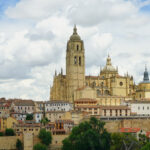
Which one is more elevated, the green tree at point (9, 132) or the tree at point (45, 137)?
the green tree at point (9, 132)

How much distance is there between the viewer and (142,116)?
251 ft

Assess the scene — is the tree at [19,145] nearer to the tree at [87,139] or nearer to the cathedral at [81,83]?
the tree at [87,139]

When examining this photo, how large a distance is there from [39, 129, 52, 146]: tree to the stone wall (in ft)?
13.1

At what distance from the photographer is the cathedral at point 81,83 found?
87438mm

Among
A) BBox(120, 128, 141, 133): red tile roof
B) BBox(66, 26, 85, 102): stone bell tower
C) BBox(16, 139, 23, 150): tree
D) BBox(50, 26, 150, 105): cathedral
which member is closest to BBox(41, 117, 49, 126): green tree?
BBox(16, 139, 23, 150): tree

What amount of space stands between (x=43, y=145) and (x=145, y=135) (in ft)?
48.7

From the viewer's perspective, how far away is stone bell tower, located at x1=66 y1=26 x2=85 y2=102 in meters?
88.4

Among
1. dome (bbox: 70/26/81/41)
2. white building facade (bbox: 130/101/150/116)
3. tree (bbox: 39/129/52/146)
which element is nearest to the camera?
tree (bbox: 39/129/52/146)

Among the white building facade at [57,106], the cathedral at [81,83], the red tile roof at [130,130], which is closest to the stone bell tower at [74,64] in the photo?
the cathedral at [81,83]

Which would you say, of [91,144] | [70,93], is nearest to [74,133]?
[91,144]

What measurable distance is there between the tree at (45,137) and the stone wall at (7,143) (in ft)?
13.1

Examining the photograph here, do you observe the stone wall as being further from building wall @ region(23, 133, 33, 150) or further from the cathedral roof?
the cathedral roof

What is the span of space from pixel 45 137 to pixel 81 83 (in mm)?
29217

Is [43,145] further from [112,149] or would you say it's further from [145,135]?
[145,135]
